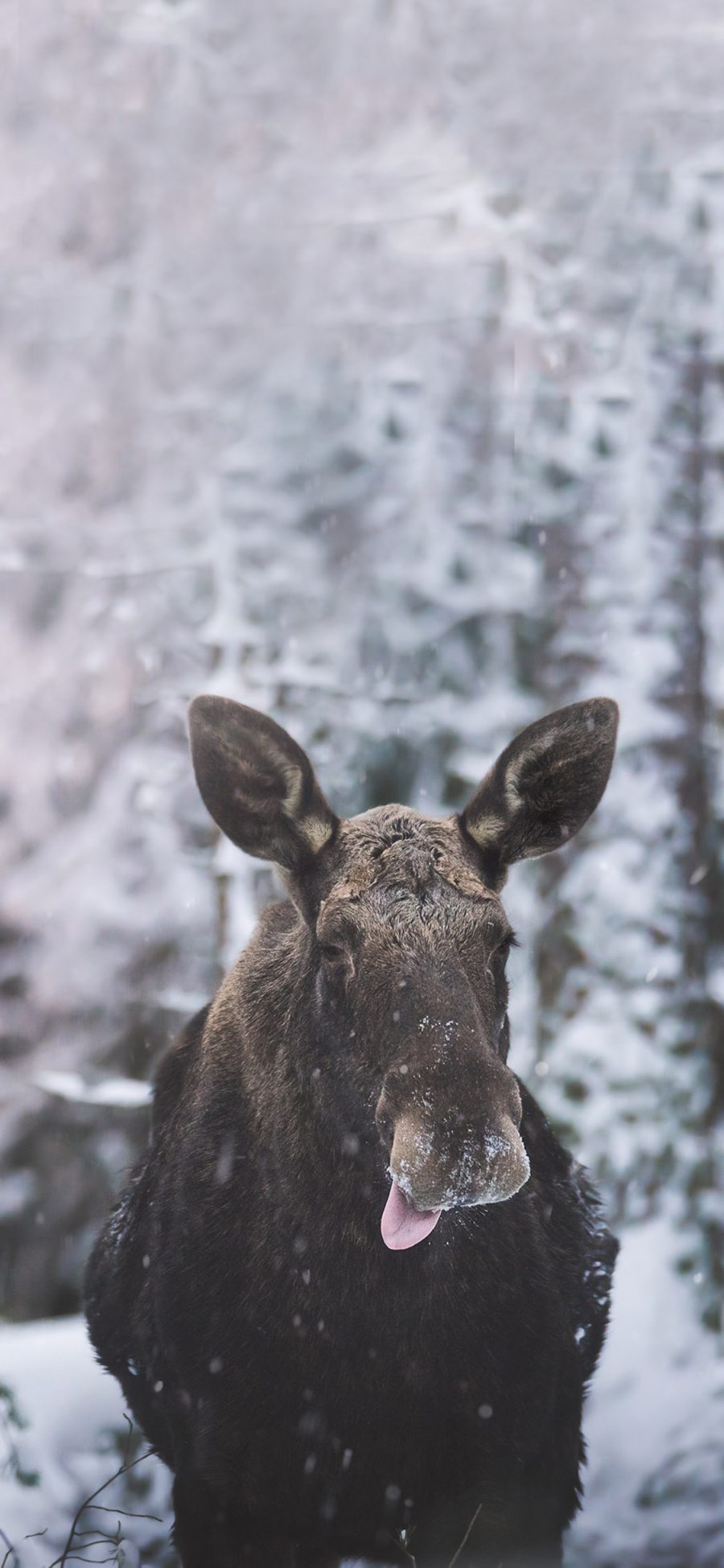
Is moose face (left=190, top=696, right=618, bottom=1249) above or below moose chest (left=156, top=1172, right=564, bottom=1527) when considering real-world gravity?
above

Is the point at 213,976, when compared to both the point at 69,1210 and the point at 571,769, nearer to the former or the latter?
the point at 69,1210

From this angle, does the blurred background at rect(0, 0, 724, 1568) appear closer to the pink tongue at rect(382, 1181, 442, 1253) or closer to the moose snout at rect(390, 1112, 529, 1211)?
the pink tongue at rect(382, 1181, 442, 1253)

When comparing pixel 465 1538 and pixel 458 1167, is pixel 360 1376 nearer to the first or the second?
pixel 465 1538

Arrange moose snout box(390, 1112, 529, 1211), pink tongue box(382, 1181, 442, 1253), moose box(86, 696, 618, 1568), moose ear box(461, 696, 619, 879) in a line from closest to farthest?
moose snout box(390, 1112, 529, 1211) < pink tongue box(382, 1181, 442, 1253) < moose box(86, 696, 618, 1568) < moose ear box(461, 696, 619, 879)

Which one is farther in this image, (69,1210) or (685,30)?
(685,30)

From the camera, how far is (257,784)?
308 cm

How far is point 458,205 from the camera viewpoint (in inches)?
299

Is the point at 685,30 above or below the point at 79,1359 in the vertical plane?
above

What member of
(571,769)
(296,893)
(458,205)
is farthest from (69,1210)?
(458,205)

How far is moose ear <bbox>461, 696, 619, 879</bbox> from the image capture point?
10.1 ft

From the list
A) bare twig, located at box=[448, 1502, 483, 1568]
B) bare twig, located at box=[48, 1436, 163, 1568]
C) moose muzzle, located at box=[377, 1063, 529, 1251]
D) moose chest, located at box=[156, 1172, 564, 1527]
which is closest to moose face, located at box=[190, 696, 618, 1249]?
moose muzzle, located at box=[377, 1063, 529, 1251]

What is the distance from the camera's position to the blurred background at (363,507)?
21.5 feet

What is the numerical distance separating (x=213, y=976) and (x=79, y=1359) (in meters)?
2.44

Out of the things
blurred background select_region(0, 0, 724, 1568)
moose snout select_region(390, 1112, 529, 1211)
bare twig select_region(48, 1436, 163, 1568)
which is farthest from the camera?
blurred background select_region(0, 0, 724, 1568)
